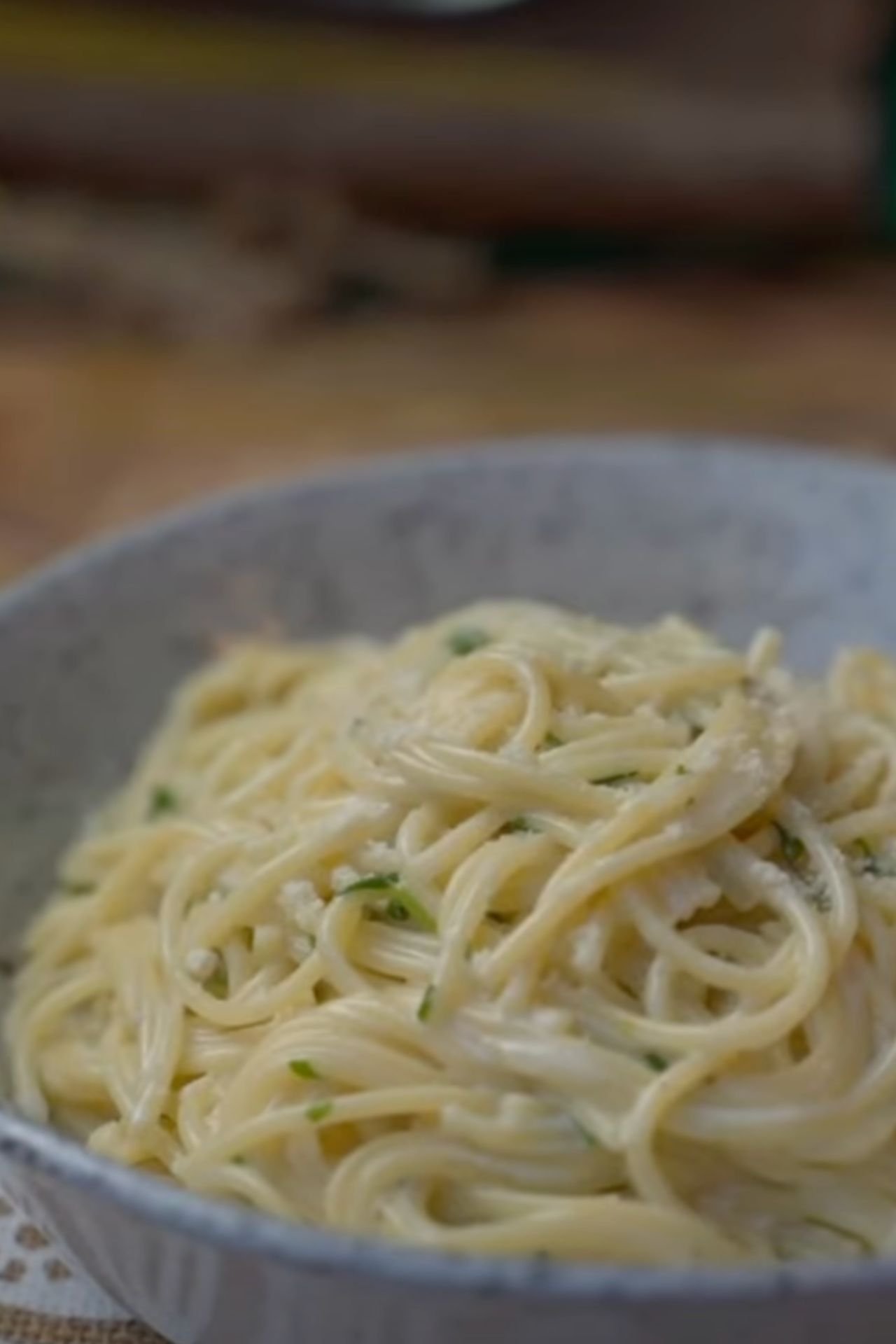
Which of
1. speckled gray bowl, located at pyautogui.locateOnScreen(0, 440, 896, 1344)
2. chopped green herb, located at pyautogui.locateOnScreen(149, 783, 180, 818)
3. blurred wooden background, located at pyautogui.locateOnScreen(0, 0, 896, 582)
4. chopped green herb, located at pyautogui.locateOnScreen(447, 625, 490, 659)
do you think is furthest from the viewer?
blurred wooden background, located at pyautogui.locateOnScreen(0, 0, 896, 582)

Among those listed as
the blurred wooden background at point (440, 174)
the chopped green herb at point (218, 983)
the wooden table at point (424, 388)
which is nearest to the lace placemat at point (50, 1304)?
the chopped green herb at point (218, 983)

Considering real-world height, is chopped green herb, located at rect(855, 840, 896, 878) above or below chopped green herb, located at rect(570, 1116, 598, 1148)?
above

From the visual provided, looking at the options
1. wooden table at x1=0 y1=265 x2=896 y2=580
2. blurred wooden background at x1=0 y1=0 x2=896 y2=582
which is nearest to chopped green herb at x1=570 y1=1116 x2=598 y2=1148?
wooden table at x1=0 y1=265 x2=896 y2=580

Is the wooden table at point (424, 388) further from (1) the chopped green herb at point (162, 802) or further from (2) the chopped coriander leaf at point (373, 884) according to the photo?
(2) the chopped coriander leaf at point (373, 884)

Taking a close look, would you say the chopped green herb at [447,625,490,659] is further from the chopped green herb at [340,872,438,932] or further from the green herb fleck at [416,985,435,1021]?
the green herb fleck at [416,985,435,1021]

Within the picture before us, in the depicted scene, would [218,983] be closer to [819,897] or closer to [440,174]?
[819,897]

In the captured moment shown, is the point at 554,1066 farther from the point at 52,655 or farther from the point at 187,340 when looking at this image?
the point at 187,340

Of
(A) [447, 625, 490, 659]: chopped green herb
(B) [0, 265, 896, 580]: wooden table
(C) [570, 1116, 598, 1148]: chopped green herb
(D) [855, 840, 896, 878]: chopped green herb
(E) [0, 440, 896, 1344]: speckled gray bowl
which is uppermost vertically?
(B) [0, 265, 896, 580]: wooden table

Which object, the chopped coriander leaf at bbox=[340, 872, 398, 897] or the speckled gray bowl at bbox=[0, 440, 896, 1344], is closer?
the chopped coriander leaf at bbox=[340, 872, 398, 897]
